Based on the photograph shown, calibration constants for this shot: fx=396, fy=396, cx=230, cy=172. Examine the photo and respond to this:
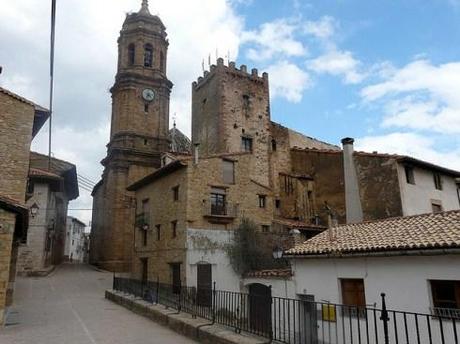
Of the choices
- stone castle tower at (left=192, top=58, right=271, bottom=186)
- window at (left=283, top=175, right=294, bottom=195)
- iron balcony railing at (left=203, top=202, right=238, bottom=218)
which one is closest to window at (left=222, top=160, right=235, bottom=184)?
iron balcony railing at (left=203, top=202, right=238, bottom=218)

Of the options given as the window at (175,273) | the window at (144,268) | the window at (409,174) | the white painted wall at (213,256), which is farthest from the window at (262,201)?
the window at (409,174)

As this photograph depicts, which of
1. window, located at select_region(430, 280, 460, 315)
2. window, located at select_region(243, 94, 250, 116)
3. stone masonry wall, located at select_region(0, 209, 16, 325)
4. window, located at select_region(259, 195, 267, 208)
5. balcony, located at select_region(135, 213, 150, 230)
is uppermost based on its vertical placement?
window, located at select_region(243, 94, 250, 116)

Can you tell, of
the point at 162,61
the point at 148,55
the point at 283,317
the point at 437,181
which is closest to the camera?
the point at 283,317

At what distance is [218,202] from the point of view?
22.7 metres

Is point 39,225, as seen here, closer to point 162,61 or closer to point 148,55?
point 148,55

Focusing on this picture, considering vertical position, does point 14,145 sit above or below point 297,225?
above

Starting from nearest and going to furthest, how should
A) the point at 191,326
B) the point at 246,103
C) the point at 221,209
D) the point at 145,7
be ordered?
the point at 191,326 → the point at 221,209 → the point at 246,103 → the point at 145,7

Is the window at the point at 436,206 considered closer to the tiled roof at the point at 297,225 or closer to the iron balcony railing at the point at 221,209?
the tiled roof at the point at 297,225

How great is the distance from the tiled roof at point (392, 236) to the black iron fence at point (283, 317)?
1800 millimetres

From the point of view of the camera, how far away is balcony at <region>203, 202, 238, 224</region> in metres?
21.9

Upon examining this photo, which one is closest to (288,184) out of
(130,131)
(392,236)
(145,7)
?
(130,131)

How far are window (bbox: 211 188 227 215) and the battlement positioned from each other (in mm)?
11153

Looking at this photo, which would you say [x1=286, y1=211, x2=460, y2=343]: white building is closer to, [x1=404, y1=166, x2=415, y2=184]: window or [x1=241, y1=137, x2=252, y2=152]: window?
[x1=404, y1=166, x2=415, y2=184]: window

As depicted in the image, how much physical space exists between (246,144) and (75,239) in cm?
5742
